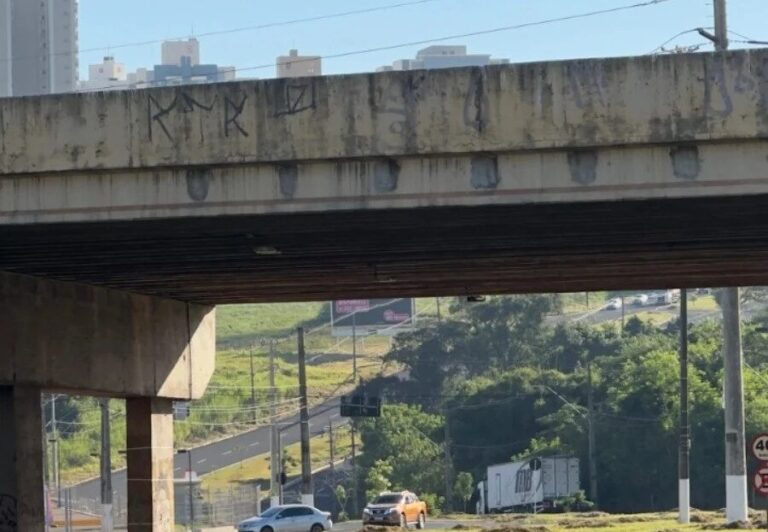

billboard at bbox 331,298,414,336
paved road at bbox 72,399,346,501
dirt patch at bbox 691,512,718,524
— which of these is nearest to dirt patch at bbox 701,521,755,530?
dirt patch at bbox 691,512,718,524

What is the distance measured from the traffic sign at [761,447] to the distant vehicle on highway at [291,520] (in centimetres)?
3099

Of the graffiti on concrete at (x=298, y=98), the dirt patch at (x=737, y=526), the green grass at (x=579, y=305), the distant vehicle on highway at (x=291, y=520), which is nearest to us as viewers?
the graffiti on concrete at (x=298, y=98)

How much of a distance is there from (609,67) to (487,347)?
106 metres

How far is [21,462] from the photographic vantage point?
2630 cm

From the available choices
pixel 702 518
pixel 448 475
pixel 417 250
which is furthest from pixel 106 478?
pixel 417 250

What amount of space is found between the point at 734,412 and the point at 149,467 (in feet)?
53.7

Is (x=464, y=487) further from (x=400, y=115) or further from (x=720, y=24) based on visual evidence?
(x=400, y=115)

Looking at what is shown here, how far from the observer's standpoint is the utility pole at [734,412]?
A: 40531mm

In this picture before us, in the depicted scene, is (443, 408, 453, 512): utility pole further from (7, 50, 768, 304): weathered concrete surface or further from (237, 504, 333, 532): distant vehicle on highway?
(7, 50, 768, 304): weathered concrete surface

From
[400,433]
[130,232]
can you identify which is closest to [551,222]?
[130,232]

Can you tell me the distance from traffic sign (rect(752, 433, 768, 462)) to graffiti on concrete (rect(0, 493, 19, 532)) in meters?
11.7

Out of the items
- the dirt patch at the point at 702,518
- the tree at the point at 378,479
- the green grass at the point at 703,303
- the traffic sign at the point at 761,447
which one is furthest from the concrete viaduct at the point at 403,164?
the green grass at the point at 703,303

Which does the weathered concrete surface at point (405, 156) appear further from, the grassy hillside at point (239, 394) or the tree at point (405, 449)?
the tree at point (405, 449)

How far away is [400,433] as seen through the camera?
96.7 meters
